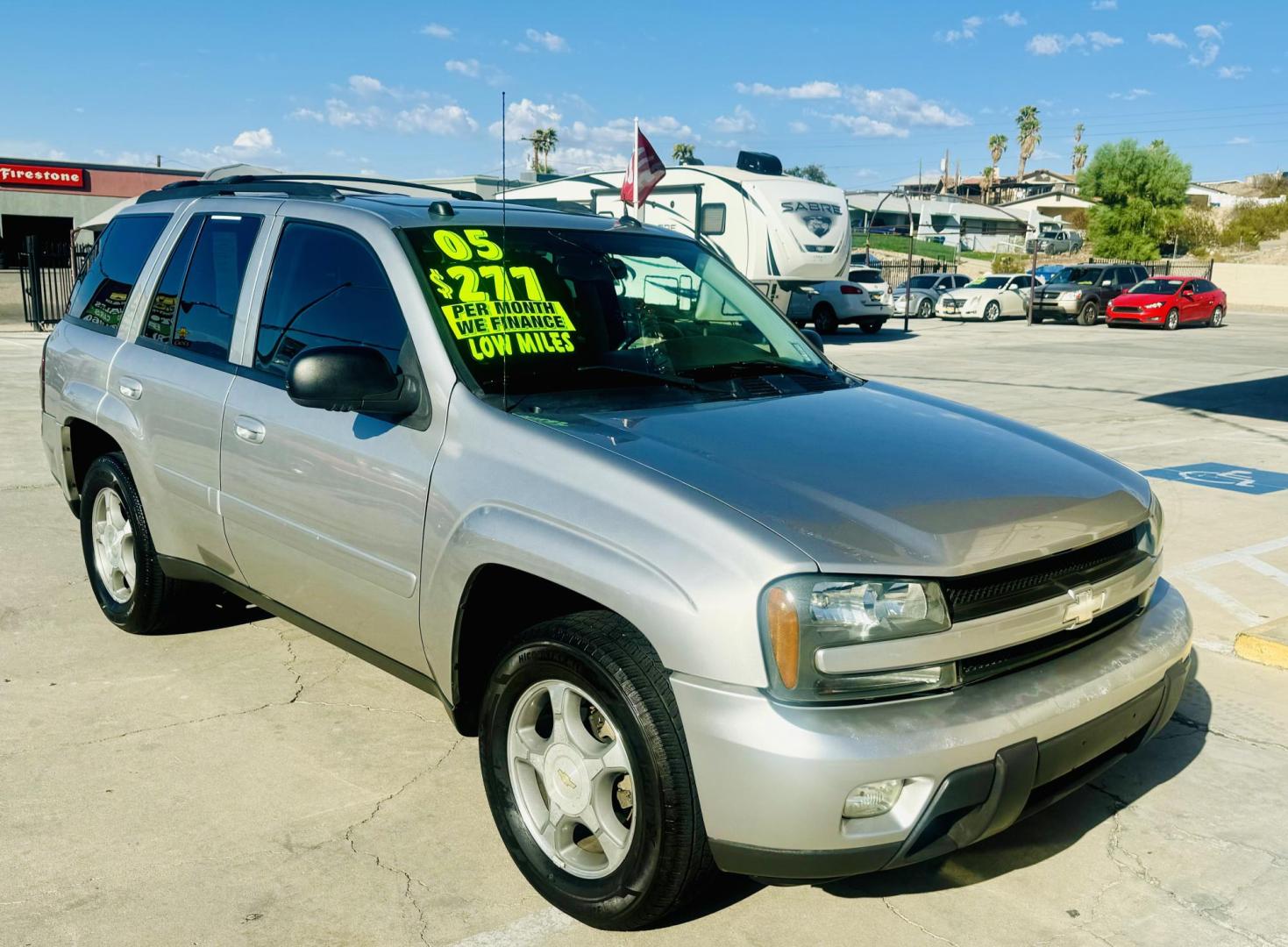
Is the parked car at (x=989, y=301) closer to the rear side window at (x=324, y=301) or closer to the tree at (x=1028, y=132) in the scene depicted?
the rear side window at (x=324, y=301)

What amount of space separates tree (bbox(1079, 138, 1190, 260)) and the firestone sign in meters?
50.9

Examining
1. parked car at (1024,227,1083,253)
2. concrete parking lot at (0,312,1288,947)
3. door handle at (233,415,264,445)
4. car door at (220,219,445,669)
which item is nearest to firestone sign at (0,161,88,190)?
concrete parking lot at (0,312,1288,947)

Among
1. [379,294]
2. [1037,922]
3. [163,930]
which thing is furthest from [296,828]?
[1037,922]

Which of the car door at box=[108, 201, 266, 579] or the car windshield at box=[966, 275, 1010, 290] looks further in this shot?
the car windshield at box=[966, 275, 1010, 290]

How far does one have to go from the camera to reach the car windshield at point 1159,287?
31.9m

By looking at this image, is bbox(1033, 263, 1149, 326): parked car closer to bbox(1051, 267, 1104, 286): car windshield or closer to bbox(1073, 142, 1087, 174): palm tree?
bbox(1051, 267, 1104, 286): car windshield

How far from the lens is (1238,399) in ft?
49.1

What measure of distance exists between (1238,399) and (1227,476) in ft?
21.6

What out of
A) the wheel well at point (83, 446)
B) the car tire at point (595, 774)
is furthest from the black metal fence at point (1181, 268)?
the car tire at point (595, 774)

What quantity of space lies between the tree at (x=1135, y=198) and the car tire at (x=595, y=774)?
6610cm

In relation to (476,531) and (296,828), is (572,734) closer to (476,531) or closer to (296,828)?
(476,531)

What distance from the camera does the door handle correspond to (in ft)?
13.0

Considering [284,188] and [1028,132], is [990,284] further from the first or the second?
[1028,132]

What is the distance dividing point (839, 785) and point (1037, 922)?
0.94m
